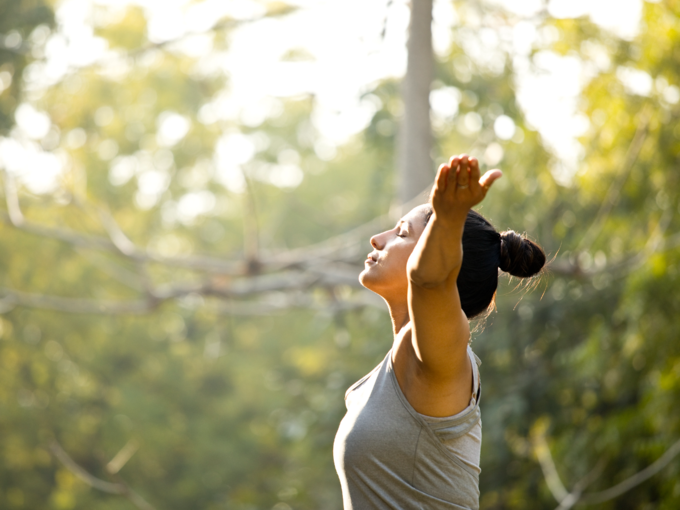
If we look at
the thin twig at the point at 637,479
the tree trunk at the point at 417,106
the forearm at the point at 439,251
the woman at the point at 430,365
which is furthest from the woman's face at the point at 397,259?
the thin twig at the point at 637,479

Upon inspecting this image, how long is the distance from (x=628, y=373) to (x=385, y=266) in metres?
4.96

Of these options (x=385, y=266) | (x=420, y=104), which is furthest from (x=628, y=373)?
(x=385, y=266)

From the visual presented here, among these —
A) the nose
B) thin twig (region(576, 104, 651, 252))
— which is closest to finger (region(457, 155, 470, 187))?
the nose

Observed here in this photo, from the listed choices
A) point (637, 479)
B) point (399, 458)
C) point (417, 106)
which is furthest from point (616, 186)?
point (399, 458)

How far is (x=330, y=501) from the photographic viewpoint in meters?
8.02

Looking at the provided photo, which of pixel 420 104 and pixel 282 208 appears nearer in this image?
pixel 420 104

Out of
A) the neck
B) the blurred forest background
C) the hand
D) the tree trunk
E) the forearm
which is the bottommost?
the blurred forest background

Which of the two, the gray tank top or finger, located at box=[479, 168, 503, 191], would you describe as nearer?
finger, located at box=[479, 168, 503, 191]

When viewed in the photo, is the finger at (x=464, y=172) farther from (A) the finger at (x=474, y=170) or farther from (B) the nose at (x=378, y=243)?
(B) the nose at (x=378, y=243)

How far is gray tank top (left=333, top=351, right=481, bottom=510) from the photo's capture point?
1.27 metres

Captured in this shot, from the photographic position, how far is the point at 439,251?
106 centimetres

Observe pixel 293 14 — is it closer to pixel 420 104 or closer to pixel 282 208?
pixel 420 104

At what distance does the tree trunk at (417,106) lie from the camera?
12.4ft

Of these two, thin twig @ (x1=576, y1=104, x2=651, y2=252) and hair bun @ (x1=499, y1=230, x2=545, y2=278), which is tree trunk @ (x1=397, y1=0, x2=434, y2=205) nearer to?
thin twig @ (x1=576, y1=104, x2=651, y2=252)
